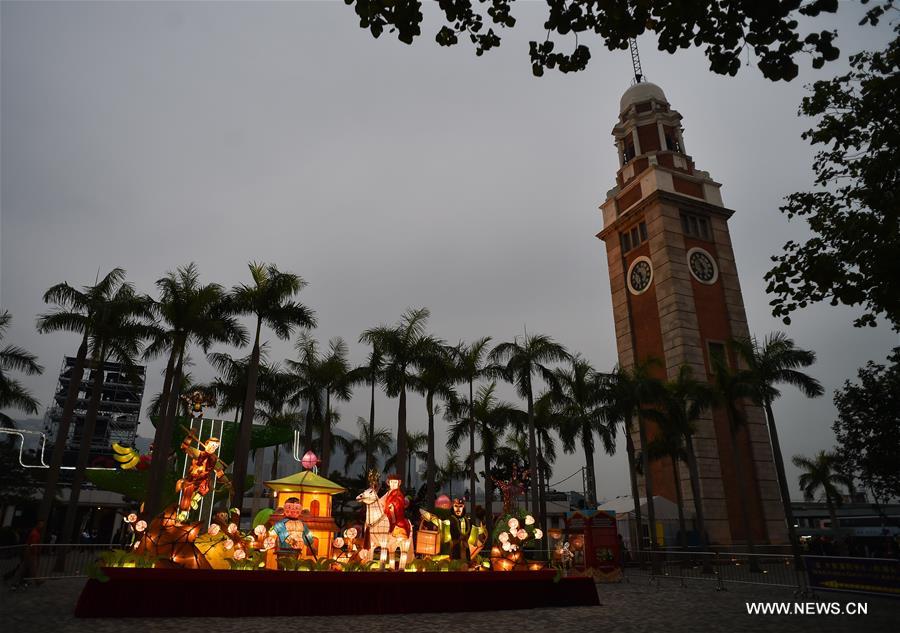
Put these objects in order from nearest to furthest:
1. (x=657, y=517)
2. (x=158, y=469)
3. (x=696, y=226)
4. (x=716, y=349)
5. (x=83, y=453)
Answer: (x=158, y=469), (x=83, y=453), (x=657, y=517), (x=716, y=349), (x=696, y=226)

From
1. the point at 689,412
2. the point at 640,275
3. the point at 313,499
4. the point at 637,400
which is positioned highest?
the point at 640,275

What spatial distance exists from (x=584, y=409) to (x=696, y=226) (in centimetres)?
1826

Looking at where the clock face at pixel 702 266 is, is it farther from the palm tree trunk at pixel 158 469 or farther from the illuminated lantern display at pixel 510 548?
the palm tree trunk at pixel 158 469

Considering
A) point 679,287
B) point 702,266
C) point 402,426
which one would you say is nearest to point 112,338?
point 402,426

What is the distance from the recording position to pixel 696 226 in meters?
38.8

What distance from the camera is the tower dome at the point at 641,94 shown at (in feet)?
144

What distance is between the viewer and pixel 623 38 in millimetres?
6301

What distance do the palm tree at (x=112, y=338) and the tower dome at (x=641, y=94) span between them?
127ft

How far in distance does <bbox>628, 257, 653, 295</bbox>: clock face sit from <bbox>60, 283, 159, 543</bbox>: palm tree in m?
30.0

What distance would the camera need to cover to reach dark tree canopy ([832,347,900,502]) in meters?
23.9

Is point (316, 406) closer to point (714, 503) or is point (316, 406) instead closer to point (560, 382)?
point (560, 382)

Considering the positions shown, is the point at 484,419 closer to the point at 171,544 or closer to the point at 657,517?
the point at 657,517

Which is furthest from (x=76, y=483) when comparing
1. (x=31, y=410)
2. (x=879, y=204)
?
(x=879, y=204)

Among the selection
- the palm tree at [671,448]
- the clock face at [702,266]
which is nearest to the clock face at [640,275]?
the clock face at [702,266]
